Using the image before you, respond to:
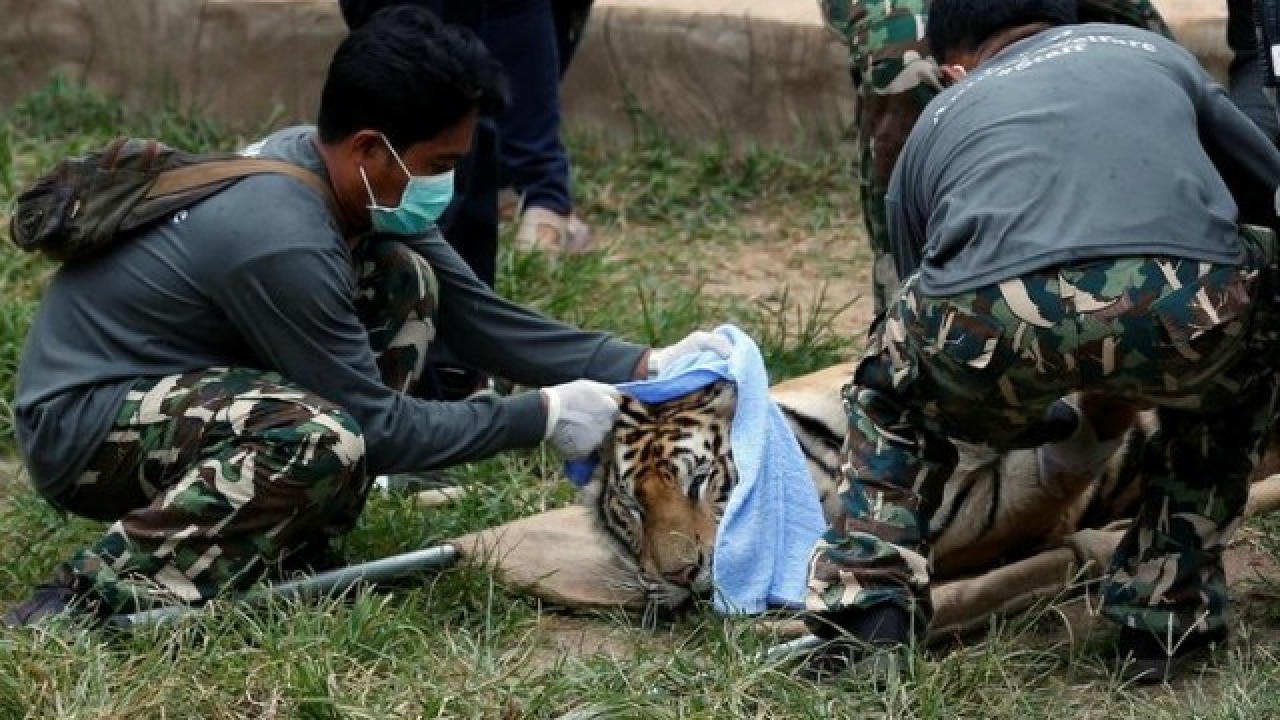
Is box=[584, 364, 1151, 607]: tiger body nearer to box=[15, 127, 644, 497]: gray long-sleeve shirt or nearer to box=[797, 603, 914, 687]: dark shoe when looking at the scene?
box=[15, 127, 644, 497]: gray long-sleeve shirt

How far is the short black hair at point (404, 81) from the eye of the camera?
15.1 ft

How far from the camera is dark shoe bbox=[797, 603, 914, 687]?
430 cm

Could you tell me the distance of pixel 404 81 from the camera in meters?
4.59

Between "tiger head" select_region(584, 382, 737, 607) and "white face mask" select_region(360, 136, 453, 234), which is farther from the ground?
"white face mask" select_region(360, 136, 453, 234)

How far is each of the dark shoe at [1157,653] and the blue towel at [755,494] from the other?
2.09 feet

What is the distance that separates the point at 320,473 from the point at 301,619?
294 mm

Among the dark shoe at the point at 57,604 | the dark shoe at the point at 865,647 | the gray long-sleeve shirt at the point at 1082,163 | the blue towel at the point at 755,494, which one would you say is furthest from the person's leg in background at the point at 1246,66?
the dark shoe at the point at 57,604

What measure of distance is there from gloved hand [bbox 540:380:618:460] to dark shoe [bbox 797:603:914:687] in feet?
2.40

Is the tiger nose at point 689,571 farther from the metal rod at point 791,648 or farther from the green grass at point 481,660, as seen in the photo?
the metal rod at point 791,648

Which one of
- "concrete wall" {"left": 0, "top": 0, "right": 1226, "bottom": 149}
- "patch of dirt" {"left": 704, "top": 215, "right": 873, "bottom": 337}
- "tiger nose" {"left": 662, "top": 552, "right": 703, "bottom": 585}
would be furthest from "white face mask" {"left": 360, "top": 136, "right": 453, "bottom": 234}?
"concrete wall" {"left": 0, "top": 0, "right": 1226, "bottom": 149}

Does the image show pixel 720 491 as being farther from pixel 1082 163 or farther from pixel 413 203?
pixel 1082 163

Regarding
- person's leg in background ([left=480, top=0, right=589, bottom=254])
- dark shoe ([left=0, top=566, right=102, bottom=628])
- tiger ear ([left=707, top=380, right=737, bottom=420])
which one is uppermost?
dark shoe ([left=0, top=566, right=102, bottom=628])

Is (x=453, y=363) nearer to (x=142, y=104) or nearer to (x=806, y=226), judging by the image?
(x=806, y=226)

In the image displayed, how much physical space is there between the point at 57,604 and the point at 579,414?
1.10 m
